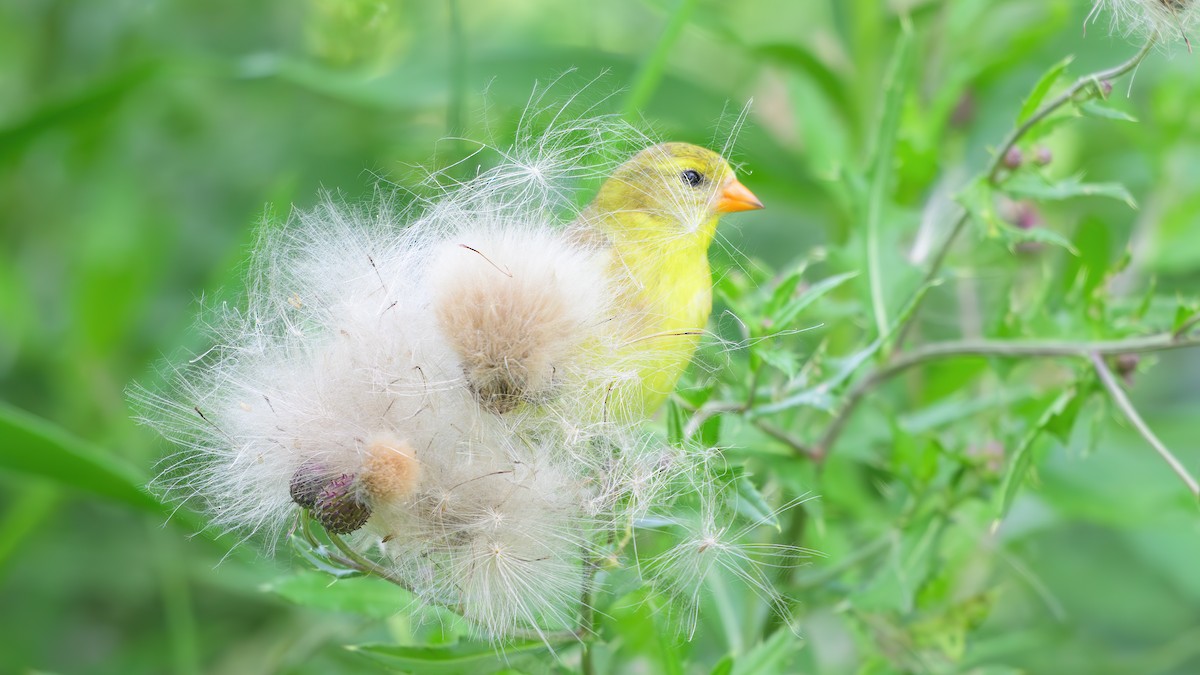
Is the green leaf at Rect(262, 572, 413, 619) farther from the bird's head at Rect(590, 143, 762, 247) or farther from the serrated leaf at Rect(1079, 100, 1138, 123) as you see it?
the serrated leaf at Rect(1079, 100, 1138, 123)

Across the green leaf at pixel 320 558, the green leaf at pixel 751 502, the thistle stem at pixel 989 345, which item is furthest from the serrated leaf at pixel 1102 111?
the green leaf at pixel 320 558

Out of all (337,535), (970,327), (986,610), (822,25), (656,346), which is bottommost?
(986,610)

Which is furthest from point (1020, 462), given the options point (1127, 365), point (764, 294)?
point (764, 294)

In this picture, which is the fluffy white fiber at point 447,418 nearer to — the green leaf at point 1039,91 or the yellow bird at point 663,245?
the yellow bird at point 663,245

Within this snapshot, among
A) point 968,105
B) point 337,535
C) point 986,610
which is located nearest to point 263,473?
point 337,535

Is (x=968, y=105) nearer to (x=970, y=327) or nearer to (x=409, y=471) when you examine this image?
(x=970, y=327)

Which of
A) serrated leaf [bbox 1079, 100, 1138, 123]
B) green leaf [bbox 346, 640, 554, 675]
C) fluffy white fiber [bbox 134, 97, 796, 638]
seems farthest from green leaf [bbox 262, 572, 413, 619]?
serrated leaf [bbox 1079, 100, 1138, 123]

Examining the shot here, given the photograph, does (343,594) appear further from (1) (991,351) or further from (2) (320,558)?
(1) (991,351)
